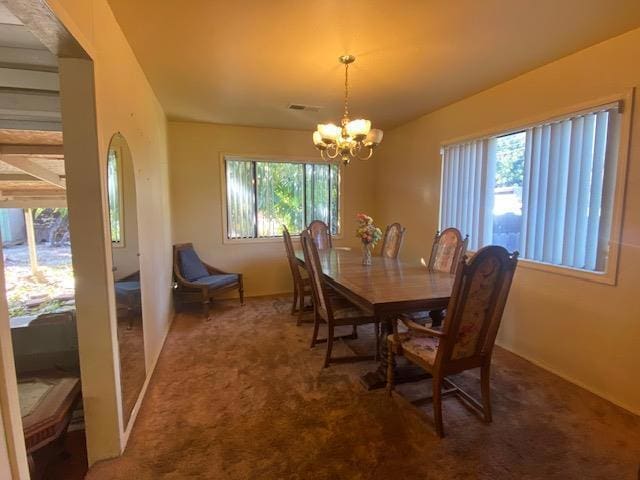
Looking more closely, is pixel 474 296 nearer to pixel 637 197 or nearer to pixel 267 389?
pixel 637 197

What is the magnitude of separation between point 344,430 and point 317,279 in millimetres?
1115

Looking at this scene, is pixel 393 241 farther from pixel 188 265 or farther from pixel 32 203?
pixel 32 203

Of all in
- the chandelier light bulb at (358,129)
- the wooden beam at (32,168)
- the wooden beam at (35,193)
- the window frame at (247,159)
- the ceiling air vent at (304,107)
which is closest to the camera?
the chandelier light bulb at (358,129)

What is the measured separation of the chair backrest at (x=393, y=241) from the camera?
3.68m

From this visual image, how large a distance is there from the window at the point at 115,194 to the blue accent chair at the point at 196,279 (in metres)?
1.99

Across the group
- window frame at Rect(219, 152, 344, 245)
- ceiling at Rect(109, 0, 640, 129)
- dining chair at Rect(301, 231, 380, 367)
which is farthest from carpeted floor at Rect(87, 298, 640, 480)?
ceiling at Rect(109, 0, 640, 129)

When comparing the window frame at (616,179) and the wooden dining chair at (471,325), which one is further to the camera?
the window frame at (616,179)

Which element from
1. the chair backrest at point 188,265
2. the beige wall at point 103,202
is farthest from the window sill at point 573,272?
the chair backrest at point 188,265

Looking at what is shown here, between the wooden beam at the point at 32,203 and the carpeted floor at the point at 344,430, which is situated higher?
the wooden beam at the point at 32,203

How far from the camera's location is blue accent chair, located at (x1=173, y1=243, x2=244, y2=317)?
3.80m

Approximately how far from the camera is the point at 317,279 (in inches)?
104

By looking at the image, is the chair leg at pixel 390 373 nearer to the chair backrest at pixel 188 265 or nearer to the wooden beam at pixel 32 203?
the chair backrest at pixel 188 265

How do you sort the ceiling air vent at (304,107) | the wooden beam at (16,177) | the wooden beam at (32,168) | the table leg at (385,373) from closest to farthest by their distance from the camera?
1. the table leg at (385,373)
2. the wooden beam at (32,168)
3. the wooden beam at (16,177)
4. the ceiling air vent at (304,107)

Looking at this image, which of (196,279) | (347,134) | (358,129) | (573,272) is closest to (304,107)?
(347,134)
